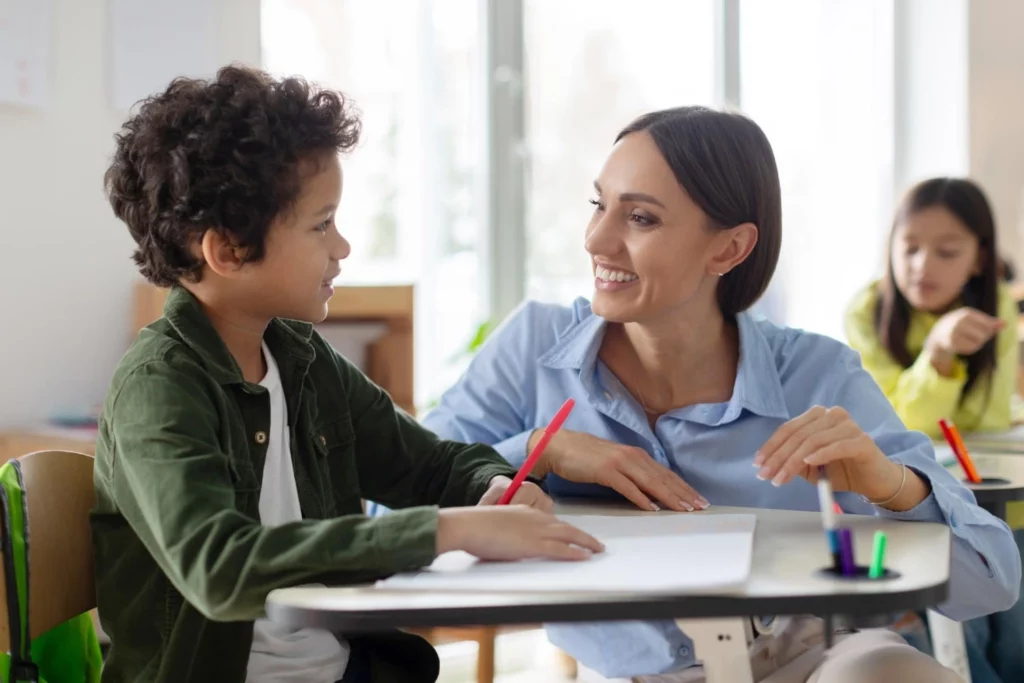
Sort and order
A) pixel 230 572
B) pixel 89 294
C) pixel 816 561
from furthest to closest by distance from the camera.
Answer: pixel 89 294 → pixel 816 561 → pixel 230 572

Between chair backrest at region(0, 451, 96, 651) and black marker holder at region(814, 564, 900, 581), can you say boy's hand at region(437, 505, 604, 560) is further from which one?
chair backrest at region(0, 451, 96, 651)

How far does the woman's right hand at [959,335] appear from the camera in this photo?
9.07 feet

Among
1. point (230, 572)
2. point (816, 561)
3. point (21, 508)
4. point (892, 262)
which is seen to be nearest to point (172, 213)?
point (21, 508)

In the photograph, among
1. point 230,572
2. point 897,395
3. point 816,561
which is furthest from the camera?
point 897,395

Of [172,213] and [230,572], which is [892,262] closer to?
[172,213]

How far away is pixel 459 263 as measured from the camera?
422 centimetres

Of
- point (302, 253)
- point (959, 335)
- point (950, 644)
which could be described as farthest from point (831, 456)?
point (959, 335)

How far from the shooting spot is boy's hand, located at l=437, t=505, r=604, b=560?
108 cm

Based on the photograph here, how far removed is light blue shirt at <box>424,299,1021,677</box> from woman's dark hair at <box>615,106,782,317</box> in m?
0.14

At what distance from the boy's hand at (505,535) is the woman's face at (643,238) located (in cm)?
53

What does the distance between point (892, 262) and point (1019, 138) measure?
8.78ft

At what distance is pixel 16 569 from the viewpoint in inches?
49.9

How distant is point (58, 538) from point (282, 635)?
264 mm

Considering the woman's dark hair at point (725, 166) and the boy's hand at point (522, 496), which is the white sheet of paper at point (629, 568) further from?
the woman's dark hair at point (725, 166)
